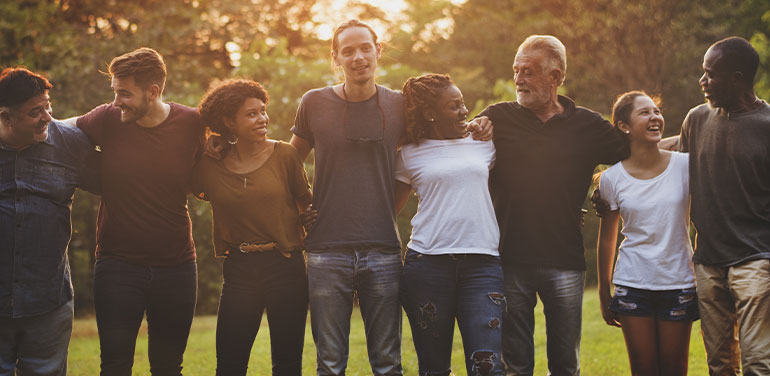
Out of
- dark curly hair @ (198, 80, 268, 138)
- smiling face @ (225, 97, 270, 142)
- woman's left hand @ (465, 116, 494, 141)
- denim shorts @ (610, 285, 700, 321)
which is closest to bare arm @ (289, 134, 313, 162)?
smiling face @ (225, 97, 270, 142)

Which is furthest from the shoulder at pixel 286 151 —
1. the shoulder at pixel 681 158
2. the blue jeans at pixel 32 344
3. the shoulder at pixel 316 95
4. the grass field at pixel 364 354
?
the grass field at pixel 364 354

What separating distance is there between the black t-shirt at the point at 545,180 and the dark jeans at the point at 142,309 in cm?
192

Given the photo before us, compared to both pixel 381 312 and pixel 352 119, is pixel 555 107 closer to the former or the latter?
pixel 352 119

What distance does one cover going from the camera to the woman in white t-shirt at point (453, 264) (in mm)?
4000

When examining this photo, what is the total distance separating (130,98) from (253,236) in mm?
1051

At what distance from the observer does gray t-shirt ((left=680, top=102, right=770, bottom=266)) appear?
4.14m

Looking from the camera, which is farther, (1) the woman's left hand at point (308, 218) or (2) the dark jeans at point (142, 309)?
(1) the woman's left hand at point (308, 218)

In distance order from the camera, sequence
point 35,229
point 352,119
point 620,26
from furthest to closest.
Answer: point 620,26, point 352,119, point 35,229

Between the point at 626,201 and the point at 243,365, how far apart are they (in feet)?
8.07

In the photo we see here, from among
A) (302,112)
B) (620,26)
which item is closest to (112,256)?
Result: (302,112)

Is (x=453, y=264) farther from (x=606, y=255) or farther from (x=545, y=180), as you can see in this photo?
(x=606, y=255)

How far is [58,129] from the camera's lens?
4.19 metres

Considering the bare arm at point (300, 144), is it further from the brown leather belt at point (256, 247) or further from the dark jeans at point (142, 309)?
the dark jeans at point (142, 309)

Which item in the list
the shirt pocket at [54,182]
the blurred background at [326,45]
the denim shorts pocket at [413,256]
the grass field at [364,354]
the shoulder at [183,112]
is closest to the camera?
the shirt pocket at [54,182]
